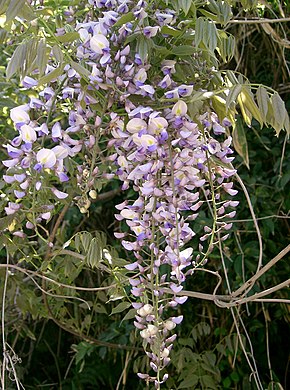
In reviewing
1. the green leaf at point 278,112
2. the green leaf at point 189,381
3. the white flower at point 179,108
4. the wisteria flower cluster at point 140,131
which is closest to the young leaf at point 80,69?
the wisteria flower cluster at point 140,131

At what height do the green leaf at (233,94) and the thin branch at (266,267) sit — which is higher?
the green leaf at (233,94)

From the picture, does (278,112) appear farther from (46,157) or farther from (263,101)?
(46,157)

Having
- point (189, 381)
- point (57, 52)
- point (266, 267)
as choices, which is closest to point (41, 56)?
point (57, 52)

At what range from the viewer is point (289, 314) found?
5.68ft

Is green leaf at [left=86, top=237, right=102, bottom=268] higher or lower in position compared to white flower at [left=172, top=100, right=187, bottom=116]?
lower

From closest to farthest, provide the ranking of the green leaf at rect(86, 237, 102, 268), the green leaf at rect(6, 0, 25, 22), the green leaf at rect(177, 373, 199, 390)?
1. the green leaf at rect(6, 0, 25, 22)
2. the green leaf at rect(86, 237, 102, 268)
3. the green leaf at rect(177, 373, 199, 390)

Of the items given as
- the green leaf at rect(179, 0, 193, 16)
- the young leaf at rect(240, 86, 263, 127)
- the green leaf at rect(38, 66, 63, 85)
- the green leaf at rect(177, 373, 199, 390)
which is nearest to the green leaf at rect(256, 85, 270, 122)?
the young leaf at rect(240, 86, 263, 127)

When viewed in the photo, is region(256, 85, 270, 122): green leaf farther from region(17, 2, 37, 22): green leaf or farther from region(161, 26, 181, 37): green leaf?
region(17, 2, 37, 22): green leaf

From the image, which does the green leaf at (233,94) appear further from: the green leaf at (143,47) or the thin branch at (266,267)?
the thin branch at (266,267)

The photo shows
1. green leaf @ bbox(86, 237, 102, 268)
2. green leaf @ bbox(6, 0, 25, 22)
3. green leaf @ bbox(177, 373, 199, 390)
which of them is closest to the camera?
green leaf @ bbox(6, 0, 25, 22)

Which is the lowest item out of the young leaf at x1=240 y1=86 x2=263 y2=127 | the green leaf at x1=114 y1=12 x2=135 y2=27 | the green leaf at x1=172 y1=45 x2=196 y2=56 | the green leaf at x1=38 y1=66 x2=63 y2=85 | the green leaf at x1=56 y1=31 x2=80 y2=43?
the young leaf at x1=240 y1=86 x2=263 y2=127

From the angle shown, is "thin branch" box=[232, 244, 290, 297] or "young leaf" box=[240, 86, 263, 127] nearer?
"young leaf" box=[240, 86, 263, 127]

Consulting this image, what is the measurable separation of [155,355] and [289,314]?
93 centimetres

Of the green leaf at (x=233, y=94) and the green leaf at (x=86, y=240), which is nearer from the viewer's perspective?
the green leaf at (x=233, y=94)
